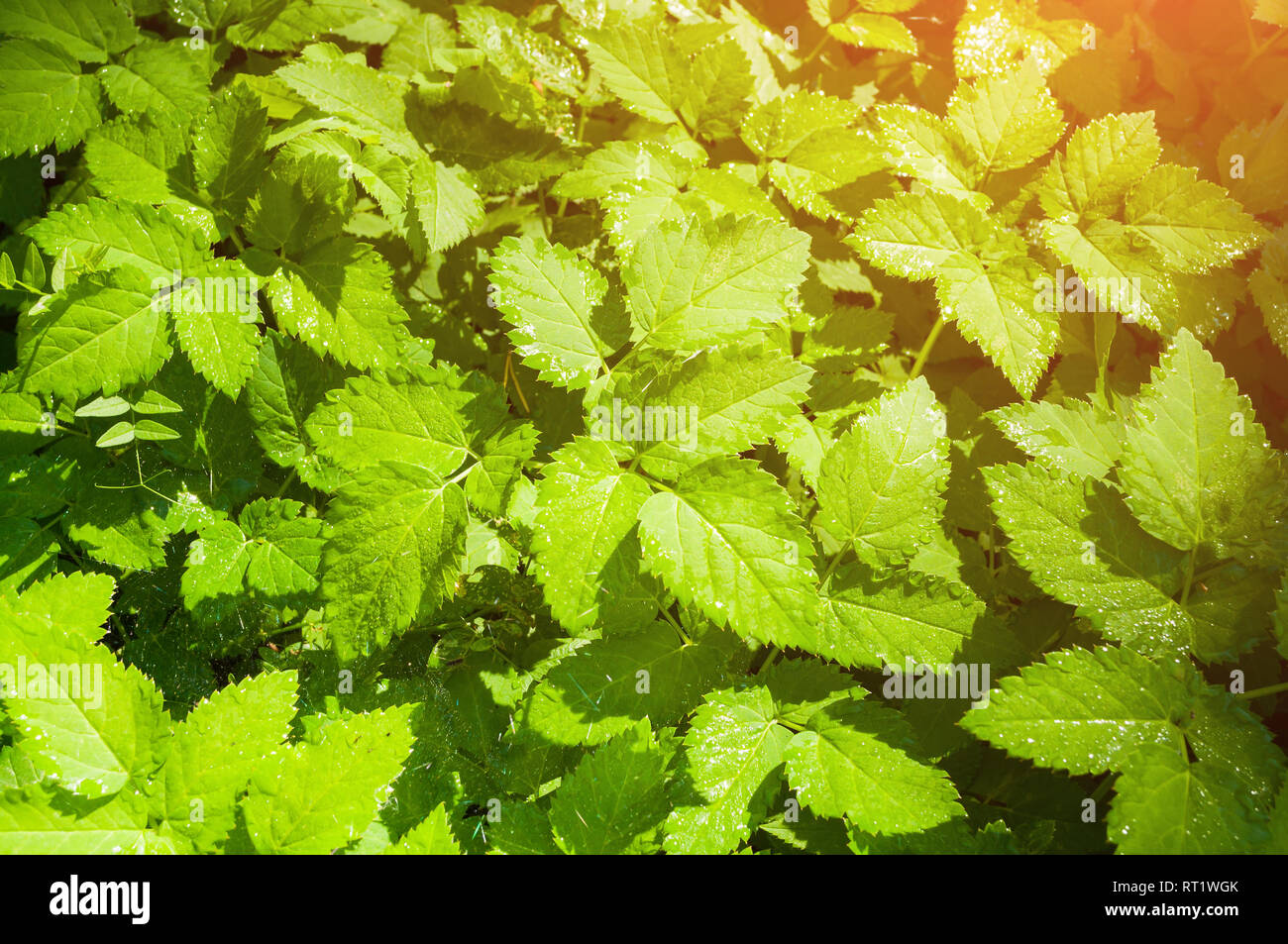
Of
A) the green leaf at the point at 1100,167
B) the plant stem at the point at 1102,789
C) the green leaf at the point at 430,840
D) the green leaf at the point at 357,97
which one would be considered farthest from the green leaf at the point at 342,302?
the plant stem at the point at 1102,789

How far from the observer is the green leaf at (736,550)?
138 centimetres

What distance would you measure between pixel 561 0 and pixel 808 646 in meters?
2.04

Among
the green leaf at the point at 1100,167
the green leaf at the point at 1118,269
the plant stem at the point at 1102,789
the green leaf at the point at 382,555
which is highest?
the green leaf at the point at 1100,167

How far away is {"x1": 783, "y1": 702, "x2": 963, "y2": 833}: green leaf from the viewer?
1510 millimetres

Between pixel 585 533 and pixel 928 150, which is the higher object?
pixel 928 150

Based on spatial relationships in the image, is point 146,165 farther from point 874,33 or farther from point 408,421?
point 874,33

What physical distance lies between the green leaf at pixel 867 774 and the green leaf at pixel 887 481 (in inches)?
14.3

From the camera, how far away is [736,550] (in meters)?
1.44

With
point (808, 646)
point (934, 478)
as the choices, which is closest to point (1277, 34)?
point (934, 478)

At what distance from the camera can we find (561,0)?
2.30 metres

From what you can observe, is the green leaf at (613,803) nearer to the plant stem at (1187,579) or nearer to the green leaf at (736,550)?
the green leaf at (736,550)

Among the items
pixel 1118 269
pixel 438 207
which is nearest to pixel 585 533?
pixel 438 207

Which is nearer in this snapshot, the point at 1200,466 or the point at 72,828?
the point at 72,828

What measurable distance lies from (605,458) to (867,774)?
0.84m
